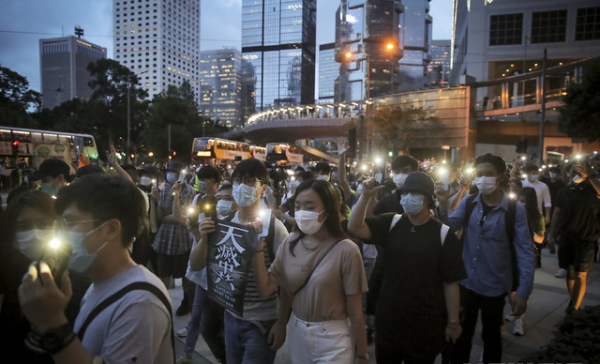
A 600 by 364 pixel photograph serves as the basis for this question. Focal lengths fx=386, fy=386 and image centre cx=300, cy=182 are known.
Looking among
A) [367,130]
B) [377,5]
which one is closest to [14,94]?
[367,130]

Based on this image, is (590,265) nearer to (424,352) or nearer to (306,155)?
(424,352)

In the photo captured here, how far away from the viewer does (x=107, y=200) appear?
1.59 metres

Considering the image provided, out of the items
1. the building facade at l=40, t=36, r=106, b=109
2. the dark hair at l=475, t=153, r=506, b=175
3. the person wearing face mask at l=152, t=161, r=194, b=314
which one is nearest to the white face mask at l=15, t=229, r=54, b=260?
the person wearing face mask at l=152, t=161, r=194, b=314

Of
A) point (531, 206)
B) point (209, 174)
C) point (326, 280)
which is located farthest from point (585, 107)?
point (326, 280)

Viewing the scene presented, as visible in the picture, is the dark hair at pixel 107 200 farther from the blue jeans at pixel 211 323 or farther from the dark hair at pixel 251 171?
the blue jeans at pixel 211 323

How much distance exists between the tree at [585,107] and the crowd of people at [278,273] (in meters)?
23.3

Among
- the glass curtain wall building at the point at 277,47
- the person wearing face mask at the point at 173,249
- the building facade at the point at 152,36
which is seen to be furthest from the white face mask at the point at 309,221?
the glass curtain wall building at the point at 277,47

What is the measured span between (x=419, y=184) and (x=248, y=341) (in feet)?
5.50

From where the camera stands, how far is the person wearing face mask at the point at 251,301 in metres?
2.68

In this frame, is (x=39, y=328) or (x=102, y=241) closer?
(x=39, y=328)

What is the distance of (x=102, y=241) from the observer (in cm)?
159

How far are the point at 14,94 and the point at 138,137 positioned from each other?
17.8 metres

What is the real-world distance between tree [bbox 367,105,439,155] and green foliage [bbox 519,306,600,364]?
3641cm

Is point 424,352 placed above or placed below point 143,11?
below
